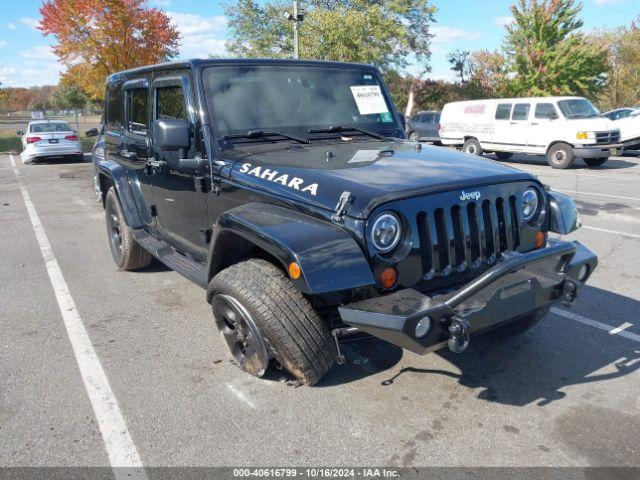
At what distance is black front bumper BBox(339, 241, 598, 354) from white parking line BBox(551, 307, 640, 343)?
1.51 m

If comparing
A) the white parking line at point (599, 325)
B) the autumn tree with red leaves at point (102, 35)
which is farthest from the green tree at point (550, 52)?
the white parking line at point (599, 325)

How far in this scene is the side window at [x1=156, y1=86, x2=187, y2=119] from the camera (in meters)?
3.79

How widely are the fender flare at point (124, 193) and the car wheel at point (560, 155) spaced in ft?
41.3

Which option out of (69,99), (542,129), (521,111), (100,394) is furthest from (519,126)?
(69,99)

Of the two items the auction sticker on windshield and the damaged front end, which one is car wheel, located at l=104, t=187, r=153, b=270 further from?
the damaged front end

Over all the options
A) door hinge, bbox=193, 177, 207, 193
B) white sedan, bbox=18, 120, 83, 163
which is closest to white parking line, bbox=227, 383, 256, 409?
door hinge, bbox=193, 177, 207, 193

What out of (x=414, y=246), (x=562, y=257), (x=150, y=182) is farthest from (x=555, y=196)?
(x=150, y=182)

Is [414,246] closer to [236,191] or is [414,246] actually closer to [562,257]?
[562,257]

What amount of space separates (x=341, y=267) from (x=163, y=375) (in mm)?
1580

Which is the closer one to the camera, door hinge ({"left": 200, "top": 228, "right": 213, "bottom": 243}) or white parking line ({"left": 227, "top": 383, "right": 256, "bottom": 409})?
white parking line ({"left": 227, "top": 383, "right": 256, "bottom": 409})

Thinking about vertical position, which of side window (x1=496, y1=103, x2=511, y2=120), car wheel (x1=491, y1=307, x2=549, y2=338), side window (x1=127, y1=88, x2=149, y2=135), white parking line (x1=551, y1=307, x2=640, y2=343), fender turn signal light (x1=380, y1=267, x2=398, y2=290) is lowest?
white parking line (x1=551, y1=307, x2=640, y2=343)

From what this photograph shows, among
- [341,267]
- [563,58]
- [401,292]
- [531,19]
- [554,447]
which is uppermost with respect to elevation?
[531,19]

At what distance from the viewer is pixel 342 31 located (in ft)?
69.5

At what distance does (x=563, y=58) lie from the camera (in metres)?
24.8
